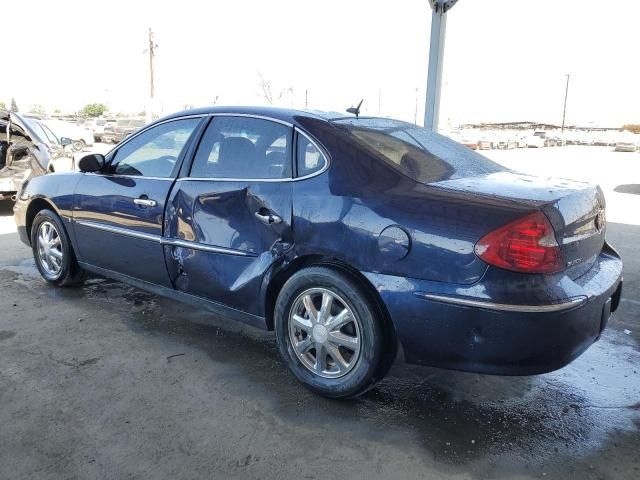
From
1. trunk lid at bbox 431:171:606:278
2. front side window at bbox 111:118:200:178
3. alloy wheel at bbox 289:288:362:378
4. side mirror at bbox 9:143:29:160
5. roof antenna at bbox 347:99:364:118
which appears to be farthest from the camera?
side mirror at bbox 9:143:29:160

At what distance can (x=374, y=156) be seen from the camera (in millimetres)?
2768

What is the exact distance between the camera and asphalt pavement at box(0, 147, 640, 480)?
7.72 feet

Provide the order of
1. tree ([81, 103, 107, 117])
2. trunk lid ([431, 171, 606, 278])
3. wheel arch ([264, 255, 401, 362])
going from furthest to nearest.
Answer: tree ([81, 103, 107, 117]), wheel arch ([264, 255, 401, 362]), trunk lid ([431, 171, 606, 278])

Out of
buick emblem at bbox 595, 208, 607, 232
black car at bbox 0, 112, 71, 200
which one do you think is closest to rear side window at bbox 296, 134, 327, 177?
buick emblem at bbox 595, 208, 607, 232

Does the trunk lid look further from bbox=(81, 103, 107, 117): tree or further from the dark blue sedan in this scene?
→ bbox=(81, 103, 107, 117): tree

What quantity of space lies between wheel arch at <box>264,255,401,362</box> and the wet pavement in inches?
15.0

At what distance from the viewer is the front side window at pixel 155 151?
363cm

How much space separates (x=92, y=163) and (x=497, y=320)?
10.2 feet

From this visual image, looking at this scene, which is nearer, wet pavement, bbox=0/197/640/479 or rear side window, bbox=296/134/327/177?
wet pavement, bbox=0/197/640/479

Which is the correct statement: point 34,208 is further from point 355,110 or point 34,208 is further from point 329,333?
point 329,333

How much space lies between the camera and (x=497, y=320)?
233 centimetres

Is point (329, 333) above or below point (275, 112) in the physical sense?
below

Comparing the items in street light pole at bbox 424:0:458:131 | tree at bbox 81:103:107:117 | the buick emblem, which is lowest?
the buick emblem

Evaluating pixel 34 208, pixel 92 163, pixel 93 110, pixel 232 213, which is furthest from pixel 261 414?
pixel 93 110
